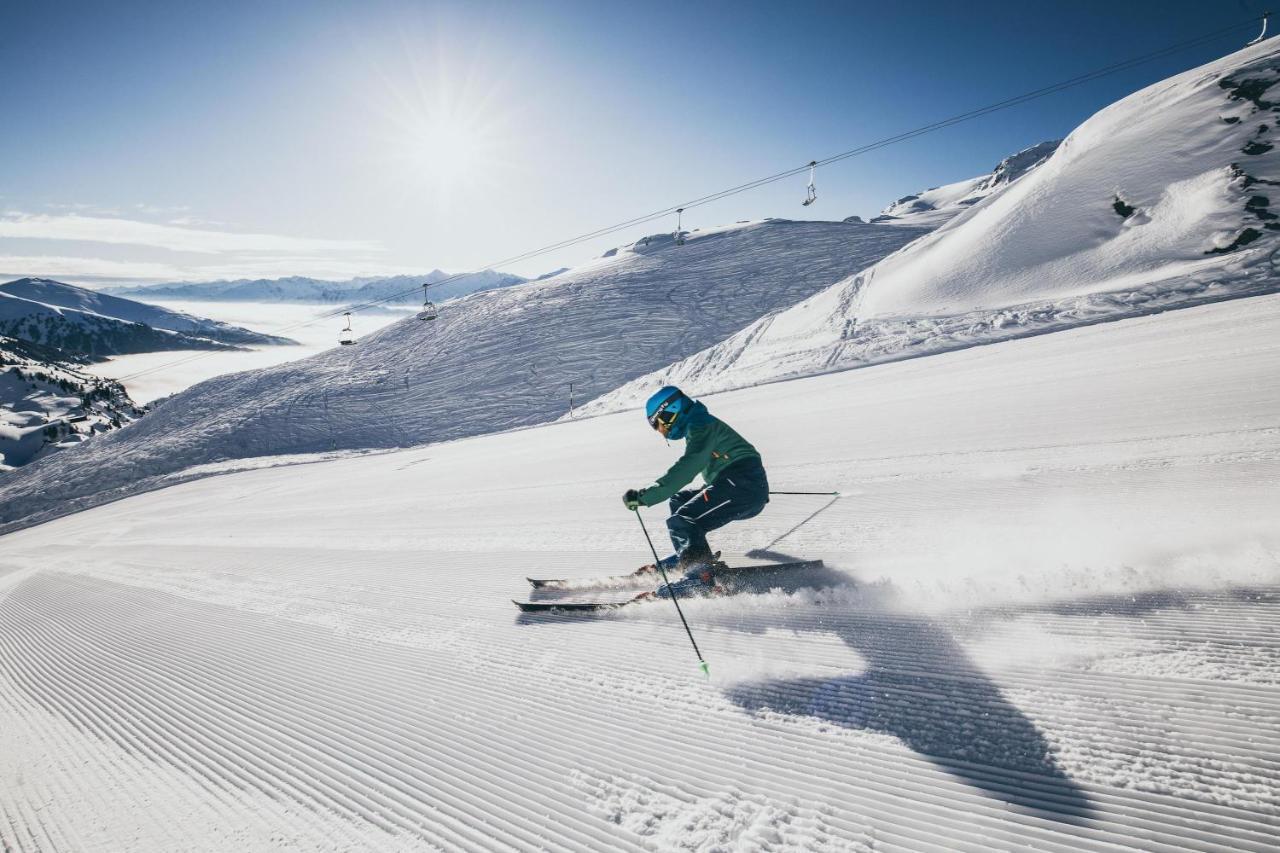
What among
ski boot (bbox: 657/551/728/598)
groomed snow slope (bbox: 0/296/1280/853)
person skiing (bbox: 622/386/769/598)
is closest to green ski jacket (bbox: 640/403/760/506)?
person skiing (bbox: 622/386/769/598)

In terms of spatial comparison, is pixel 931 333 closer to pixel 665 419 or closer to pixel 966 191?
pixel 665 419

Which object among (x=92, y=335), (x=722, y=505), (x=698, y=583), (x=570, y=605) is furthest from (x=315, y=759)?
(x=92, y=335)

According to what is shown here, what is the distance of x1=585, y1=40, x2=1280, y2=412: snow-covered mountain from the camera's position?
44.8ft

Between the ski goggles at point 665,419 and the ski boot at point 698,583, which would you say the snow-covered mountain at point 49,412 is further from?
the ski boot at point 698,583

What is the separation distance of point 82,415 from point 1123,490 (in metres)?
87.9

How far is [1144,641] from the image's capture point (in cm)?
295

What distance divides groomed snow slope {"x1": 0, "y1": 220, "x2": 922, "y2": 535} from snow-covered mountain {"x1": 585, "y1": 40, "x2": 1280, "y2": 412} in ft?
27.9

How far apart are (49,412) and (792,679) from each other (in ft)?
287

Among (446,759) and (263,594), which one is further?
(263,594)

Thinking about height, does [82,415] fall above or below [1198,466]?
above

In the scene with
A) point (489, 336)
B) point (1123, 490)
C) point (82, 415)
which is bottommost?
point (1123, 490)

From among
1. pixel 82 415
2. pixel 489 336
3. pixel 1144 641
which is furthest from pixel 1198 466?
pixel 82 415

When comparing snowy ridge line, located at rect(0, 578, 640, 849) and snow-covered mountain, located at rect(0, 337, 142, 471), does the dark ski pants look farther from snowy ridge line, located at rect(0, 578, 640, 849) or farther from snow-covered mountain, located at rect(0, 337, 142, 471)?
snow-covered mountain, located at rect(0, 337, 142, 471)

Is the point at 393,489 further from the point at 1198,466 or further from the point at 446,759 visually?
the point at 1198,466
